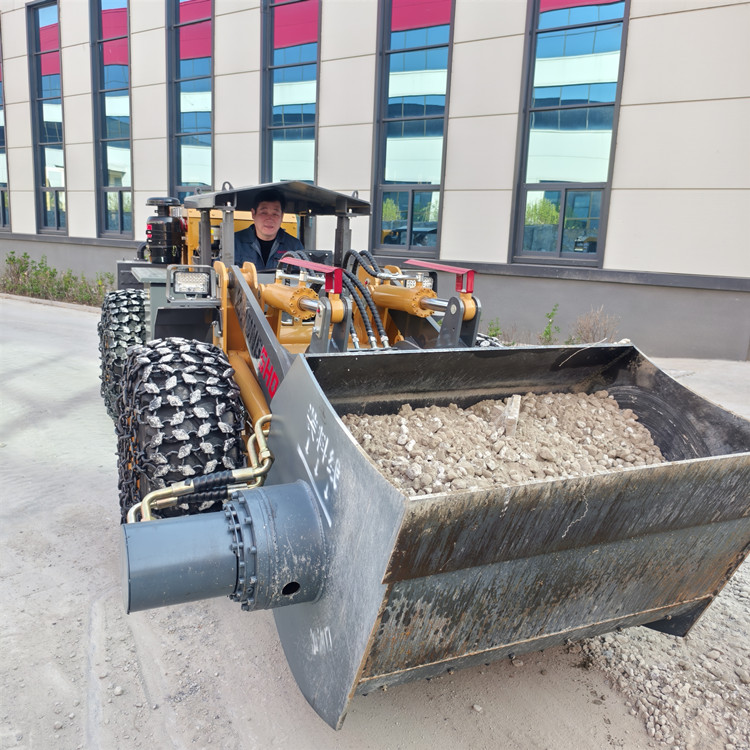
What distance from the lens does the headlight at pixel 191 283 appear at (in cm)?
393

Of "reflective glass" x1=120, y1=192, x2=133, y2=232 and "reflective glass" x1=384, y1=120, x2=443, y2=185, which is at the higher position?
"reflective glass" x1=384, y1=120, x2=443, y2=185

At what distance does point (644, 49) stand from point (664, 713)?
8.62m

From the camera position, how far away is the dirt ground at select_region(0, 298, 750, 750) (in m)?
2.29

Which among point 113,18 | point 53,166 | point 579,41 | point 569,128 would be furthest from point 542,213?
point 53,166

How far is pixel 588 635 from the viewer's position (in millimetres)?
2334

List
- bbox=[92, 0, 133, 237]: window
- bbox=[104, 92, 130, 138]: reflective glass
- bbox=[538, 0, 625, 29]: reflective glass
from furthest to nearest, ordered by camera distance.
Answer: bbox=[104, 92, 130, 138]: reflective glass → bbox=[92, 0, 133, 237]: window → bbox=[538, 0, 625, 29]: reflective glass

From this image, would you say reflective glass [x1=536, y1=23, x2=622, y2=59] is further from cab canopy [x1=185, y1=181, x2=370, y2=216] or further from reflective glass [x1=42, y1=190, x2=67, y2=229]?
reflective glass [x1=42, y1=190, x2=67, y2=229]

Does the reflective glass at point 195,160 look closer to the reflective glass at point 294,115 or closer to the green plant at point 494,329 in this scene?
the reflective glass at point 294,115

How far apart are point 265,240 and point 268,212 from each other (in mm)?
289

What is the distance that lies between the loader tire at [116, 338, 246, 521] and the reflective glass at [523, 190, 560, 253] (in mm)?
7658

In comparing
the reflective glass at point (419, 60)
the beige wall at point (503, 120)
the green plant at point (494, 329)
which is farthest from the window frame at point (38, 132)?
the green plant at point (494, 329)

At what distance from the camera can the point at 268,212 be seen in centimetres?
462

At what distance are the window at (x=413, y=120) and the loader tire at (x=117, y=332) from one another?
5.75 meters

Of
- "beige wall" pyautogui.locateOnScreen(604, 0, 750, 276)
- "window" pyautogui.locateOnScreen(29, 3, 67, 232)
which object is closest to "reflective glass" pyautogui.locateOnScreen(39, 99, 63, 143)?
"window" pyautogui.locateOnScreen(29, 3, 67, 232)
